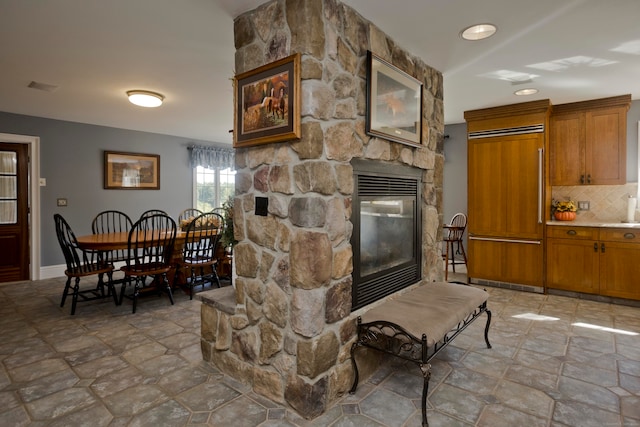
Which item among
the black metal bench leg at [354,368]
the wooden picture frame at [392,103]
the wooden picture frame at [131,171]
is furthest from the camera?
the wooden picture frame at [131,171]

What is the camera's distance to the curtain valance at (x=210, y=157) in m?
6.80

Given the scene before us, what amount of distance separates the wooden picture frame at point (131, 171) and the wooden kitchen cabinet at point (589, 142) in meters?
6.23

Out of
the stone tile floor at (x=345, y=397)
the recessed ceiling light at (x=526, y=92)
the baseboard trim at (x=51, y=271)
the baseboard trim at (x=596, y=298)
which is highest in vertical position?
the recessed ceiling light at (x=526, y=92)

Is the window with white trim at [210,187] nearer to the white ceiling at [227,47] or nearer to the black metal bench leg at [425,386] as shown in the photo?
the white ceiling at [227,47]

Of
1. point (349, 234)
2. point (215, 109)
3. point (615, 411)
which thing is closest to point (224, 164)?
point (215, 109)

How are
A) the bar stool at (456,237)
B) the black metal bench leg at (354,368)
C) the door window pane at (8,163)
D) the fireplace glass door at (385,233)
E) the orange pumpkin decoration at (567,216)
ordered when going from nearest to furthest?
1. the black metal bench leg at (354,368)
2. the fireplace glass door at (385,233)
3. the orange pumpkin decoration at (567,216)
4. the door window pane at (8,163)
5. the bar stool at (456,237)

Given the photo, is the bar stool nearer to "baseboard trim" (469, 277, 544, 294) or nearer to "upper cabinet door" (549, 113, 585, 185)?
"baseboard trim" (469, 277, 544, 294)

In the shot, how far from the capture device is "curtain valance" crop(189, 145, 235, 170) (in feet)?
22.3

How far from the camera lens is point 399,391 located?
83.4 inches

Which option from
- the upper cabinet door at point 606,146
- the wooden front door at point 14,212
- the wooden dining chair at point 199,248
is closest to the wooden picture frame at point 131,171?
the wooden front door at point 14,212

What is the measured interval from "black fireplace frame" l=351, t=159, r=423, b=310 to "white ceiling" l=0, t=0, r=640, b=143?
0.95 m

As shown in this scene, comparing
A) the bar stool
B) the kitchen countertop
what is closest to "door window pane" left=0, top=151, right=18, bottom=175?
the bar stool

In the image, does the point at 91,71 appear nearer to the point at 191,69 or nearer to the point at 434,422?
the point at 191,69

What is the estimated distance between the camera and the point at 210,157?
23.0 feet
